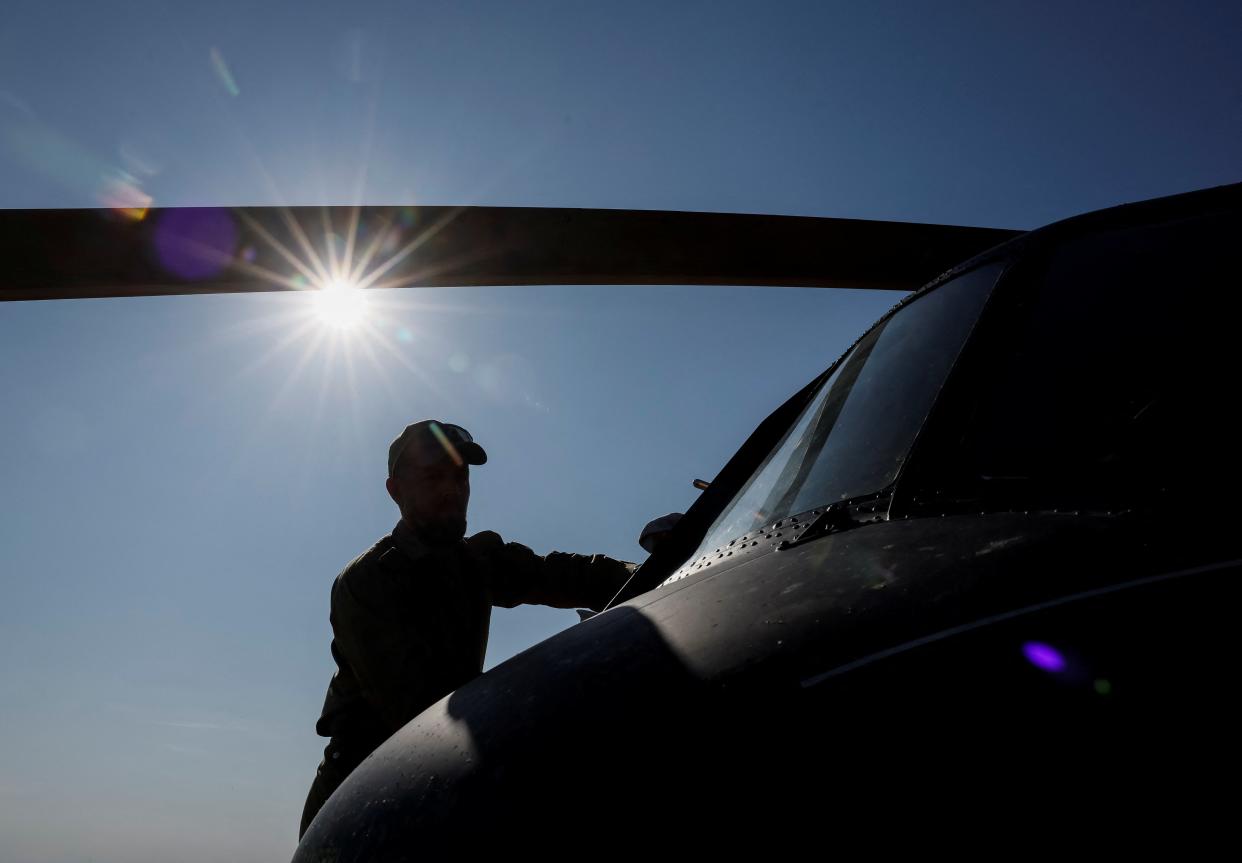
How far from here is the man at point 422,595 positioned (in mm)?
3457

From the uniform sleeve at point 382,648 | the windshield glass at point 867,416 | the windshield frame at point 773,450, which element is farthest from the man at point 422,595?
the windshield glass at point 867,416

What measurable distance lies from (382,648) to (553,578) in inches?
41.4

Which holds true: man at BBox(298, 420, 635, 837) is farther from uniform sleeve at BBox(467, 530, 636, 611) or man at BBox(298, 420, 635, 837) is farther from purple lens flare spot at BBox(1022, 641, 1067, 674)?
purple lens flare spot at BBox(1022, 641, 1067, 674)

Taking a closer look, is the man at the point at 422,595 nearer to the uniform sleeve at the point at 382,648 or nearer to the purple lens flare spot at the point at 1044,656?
the uniform sleeve at the point at 382,648

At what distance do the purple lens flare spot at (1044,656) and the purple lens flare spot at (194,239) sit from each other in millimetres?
2602

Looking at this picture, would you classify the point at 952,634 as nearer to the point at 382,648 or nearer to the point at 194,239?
the point at 194,239

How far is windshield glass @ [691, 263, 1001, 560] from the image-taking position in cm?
166

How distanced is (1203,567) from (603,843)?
22.8 inches

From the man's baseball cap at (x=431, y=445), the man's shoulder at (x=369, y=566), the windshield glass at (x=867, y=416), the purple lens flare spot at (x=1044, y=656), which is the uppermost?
the man's baseball cap at (x=431, y=445)

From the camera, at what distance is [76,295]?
2.79 meters

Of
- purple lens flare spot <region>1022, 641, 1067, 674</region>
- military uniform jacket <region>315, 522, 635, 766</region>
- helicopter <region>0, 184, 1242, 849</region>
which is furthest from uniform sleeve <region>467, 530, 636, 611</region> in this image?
purple lens flare spot <region>1022, 641, 1067, 674</region>

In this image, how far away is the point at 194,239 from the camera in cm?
279

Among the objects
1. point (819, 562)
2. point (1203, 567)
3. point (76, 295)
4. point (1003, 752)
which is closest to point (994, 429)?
point (819, 562)

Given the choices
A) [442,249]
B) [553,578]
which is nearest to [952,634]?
[442,249]
